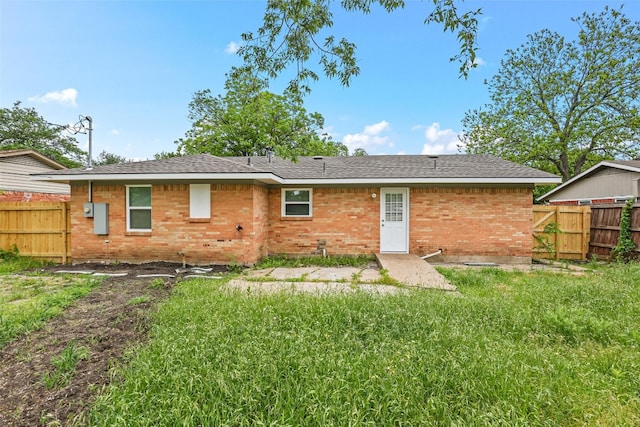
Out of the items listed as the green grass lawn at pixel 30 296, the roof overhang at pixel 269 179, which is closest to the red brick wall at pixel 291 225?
the roof overhang at pixel 269 179

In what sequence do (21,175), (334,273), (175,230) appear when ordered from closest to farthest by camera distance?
1. (334,273)
2. (175,230)
3. (21,175)

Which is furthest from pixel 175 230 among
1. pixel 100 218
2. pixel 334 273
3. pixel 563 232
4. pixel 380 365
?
pixel 563 232

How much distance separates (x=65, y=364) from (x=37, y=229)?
28.0 feet

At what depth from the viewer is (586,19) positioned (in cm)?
1977

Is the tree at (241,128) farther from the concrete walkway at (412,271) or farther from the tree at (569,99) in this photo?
the tree at (569,99)

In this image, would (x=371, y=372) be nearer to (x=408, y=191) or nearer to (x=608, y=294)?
(x=608, y=294)

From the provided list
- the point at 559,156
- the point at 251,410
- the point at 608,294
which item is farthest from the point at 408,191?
the point at 559,156

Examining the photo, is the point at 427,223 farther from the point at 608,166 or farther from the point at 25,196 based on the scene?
the point at 25,196

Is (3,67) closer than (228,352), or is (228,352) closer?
(228,352)

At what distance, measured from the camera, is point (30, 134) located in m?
30.5

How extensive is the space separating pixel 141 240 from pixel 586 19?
28245 millimetres

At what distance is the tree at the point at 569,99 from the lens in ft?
62.4

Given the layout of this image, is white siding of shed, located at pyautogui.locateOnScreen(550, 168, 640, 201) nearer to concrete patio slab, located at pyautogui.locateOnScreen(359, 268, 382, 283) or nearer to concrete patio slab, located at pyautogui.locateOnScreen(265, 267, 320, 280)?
concrete patio slab, located at pyautogui.locateOnScreen(359, 268, 382, 283)

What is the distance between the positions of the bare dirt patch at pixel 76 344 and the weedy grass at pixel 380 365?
251mm
